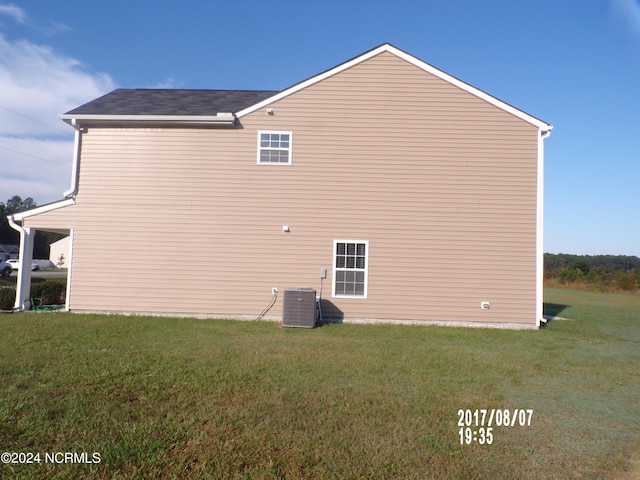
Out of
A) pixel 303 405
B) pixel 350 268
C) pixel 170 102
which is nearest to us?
pixel 303 405

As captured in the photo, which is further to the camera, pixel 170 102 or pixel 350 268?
pixel 170 102

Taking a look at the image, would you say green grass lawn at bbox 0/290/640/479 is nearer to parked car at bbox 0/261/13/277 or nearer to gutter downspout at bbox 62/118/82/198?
gutter downspout at bbox 62/118/82/198

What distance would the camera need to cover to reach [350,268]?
1107 cm

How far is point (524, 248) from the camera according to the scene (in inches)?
431

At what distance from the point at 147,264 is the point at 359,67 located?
7318 millimetres

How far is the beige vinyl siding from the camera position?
10977 millimetres

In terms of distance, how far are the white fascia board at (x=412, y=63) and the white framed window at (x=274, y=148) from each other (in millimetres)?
772

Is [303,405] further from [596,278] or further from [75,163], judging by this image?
[596,278]

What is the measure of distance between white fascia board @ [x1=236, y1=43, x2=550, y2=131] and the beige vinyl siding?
12 centimetres

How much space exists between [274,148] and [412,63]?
4102mm

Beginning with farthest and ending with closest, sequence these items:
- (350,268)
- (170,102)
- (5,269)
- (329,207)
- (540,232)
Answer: (5,269), (170,102), (329,207), (350,268), (540,232)

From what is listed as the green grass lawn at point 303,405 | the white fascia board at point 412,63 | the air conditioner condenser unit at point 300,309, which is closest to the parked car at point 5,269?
the green grass lawn at point 303,405

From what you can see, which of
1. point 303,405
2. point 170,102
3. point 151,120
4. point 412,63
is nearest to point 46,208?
point 151,120

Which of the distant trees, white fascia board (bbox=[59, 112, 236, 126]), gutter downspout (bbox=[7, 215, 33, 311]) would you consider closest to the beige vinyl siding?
white fascia board (bbox=[59, 112, 236, 126])
